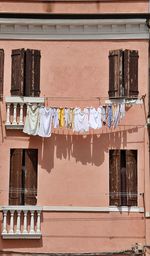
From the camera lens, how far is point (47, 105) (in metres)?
21.8

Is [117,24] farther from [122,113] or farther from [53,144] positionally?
[53,144]

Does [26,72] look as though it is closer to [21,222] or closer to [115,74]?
[115,74]

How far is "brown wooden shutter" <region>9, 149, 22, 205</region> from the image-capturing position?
21.2 m

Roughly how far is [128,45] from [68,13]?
7.92 ft

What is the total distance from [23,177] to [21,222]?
157cm

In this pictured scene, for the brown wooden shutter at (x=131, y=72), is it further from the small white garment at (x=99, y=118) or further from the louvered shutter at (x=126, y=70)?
the small white garment at (x=99, y=118)

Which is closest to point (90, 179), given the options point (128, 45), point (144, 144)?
point (144, 144)

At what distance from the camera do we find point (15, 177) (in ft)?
70.2

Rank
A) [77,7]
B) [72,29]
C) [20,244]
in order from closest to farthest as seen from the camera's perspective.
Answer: [20,244]
[72,29]
[77,7]

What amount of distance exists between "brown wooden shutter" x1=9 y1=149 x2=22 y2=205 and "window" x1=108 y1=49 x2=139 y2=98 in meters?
3.88

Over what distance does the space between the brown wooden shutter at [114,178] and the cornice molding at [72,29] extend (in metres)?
4.19

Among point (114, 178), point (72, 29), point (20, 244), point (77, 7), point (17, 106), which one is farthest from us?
point (77, 7)

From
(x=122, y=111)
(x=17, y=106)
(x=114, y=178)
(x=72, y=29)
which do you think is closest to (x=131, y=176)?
(x=114, y=178)

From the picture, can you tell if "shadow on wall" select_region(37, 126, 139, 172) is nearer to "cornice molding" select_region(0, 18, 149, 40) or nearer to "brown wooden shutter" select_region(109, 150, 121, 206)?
"brown wooden shutter" select_region(109, 150, 121, 206)
